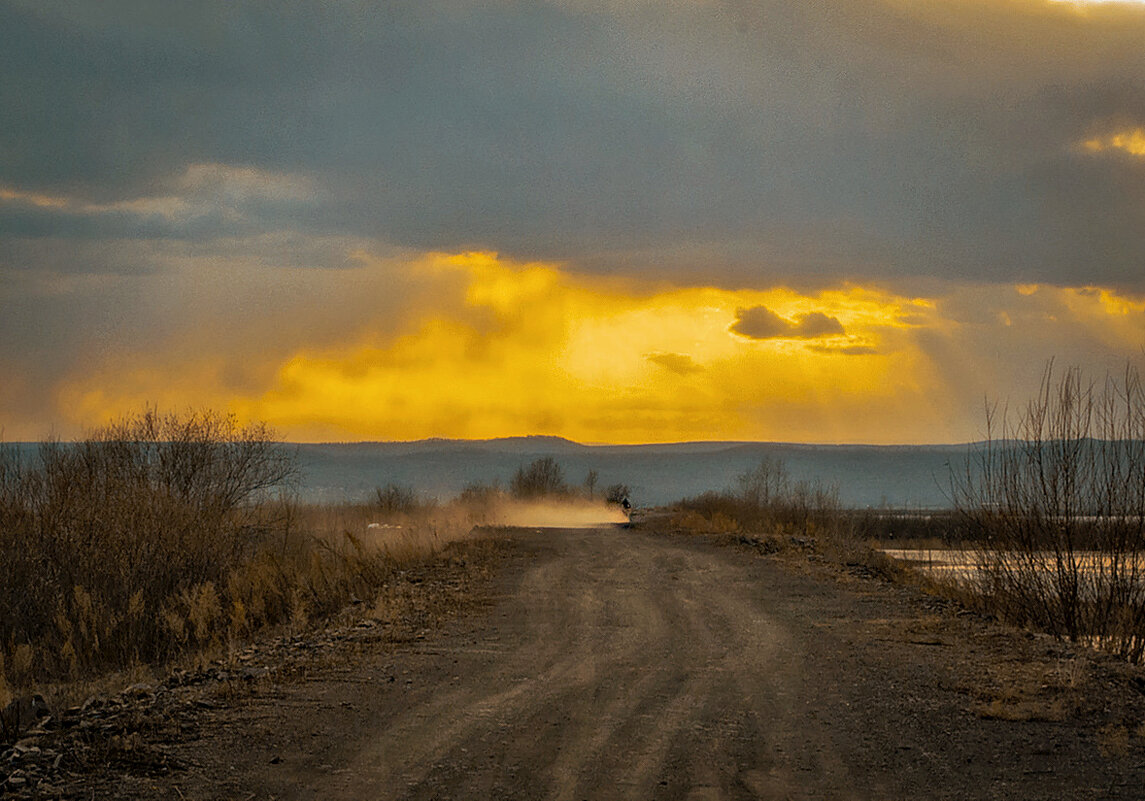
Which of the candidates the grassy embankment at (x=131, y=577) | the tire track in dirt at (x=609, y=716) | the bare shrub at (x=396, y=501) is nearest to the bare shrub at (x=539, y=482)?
the bare shrub at (x=396, y=501)

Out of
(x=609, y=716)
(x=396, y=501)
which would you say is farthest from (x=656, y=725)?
(x=396, y=501)

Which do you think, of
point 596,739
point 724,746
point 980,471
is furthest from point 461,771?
point 980,471

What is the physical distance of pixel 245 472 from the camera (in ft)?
104

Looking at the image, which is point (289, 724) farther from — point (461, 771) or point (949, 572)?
point (949, 572)

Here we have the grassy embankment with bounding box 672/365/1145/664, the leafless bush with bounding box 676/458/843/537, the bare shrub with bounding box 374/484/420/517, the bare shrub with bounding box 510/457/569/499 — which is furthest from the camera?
the bare shrub with bounding box 510/457/569/499

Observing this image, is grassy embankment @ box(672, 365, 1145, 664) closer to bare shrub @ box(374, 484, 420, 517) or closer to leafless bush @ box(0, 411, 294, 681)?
leafless bush @ box(0, 411, 294, 681)

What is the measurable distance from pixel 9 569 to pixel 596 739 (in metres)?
15.0

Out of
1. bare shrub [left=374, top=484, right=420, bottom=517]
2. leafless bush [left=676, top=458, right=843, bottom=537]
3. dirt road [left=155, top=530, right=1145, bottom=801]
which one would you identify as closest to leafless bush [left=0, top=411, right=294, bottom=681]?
dirt road [left=155, top=530, right=1145, bottom=801]

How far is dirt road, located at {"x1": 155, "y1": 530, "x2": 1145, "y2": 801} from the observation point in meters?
7.84

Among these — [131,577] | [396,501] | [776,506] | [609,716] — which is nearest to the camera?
[609,716]

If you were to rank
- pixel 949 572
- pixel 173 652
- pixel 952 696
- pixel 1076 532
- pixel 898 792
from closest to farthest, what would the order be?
pixel 898 792 → pixel 952 696 → pixel 1076 532 → pixel 173 652 → pixel 949 572

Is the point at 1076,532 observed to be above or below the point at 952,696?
above

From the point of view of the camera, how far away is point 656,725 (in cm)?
950

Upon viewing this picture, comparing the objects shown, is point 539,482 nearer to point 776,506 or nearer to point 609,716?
point 776,506
